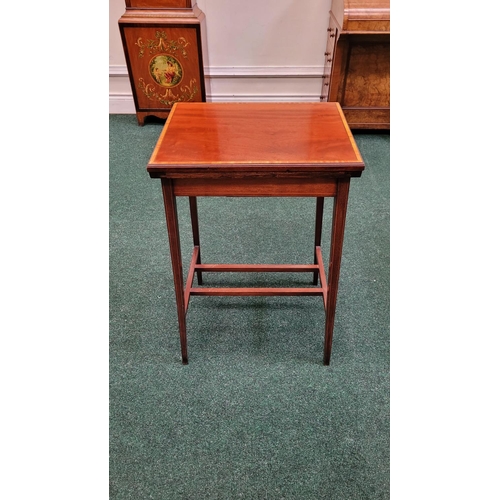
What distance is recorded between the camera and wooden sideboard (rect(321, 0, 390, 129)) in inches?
108

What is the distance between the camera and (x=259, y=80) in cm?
356

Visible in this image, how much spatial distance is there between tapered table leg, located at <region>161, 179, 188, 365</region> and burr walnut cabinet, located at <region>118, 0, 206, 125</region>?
2121 millimetres

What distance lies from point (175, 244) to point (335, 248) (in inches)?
20.5

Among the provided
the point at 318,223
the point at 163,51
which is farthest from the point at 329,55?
the point at 318,223

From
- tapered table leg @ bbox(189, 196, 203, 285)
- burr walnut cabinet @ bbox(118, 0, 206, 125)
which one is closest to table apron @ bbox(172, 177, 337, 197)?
tapered table leg @ bbox(189, 196, 203, 285)

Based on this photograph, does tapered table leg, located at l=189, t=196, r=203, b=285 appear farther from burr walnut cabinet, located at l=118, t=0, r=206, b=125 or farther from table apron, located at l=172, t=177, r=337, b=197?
burr walnut cabinet, located at l=118, t=0, r=206, b=125

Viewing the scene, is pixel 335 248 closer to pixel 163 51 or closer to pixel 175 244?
pixel 175 244

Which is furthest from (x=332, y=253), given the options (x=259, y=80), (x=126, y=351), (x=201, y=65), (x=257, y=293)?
(x=259, y=80)

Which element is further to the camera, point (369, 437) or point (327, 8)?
point (327, 8)

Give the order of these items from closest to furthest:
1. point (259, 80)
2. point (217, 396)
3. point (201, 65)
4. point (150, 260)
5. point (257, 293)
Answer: point (217, 396)
point (257, 293)
point (150, 260)
point (201, 65)
point (259, 80)

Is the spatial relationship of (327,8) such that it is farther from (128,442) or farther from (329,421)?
(128,442)

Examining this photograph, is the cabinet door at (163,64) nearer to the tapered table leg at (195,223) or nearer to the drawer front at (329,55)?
the drawer front at (329,55)

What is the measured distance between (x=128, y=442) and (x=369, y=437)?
31.8 inches

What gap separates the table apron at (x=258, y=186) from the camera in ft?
4.04
